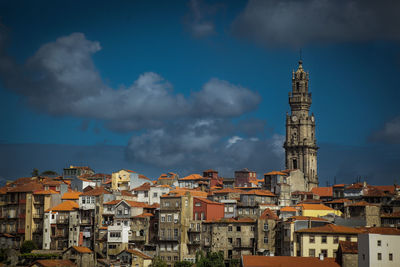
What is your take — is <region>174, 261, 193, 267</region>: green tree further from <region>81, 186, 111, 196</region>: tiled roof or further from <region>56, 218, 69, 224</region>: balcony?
<region>56, 218, 69, 224</region>: balcony

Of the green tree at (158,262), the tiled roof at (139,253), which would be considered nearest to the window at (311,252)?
the green tree at (158,262)

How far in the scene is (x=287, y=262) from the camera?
93188 millimetres

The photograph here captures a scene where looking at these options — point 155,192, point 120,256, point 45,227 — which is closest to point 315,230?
point 120,256

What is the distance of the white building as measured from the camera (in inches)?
3489

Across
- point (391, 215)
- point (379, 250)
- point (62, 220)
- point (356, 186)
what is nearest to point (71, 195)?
point (62, 220)

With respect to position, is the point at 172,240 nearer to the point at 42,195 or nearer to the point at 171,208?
the point at 171,208

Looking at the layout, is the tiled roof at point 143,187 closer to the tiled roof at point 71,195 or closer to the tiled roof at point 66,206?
the tiled roof at point 71,195

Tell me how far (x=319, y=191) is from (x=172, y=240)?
1526 inches

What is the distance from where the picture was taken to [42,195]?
415ft

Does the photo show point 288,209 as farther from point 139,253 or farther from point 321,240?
point 139,253

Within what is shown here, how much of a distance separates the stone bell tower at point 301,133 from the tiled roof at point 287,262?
5751 cm

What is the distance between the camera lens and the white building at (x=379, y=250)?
291ft

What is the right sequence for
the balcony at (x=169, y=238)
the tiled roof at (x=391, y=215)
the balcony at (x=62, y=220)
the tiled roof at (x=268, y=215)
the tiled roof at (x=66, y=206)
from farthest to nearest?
the tiled roof at (x=66, y=206) < the balcony at (x=62, y=220) < the balcony at (x=169, y=238) < the tiled roof at (x=391, y=215) < the tiled roof at (x=268, y=215)

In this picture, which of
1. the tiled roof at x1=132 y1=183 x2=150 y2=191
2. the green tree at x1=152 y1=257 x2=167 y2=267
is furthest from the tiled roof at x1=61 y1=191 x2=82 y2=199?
the green tree at x1=152 y1=257 x2=167 y2=267
